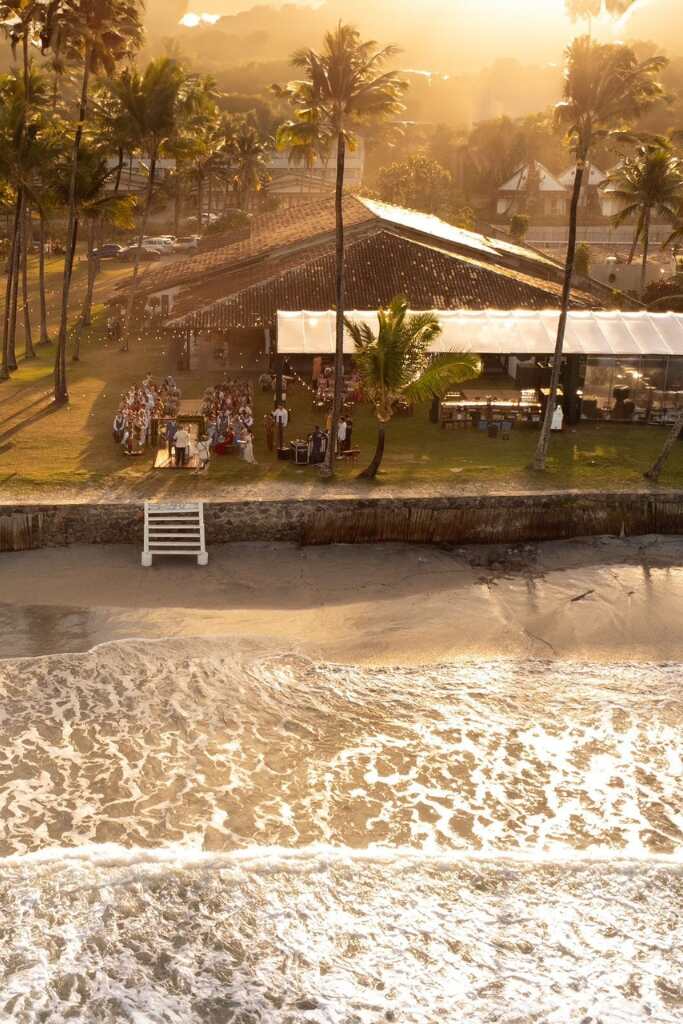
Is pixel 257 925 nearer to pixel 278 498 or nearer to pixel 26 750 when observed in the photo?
pixel 26 750

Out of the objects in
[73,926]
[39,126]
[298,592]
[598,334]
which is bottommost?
[73,926]

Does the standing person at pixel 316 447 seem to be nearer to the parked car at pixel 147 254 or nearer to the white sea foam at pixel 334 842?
the white sea foam at pixel 334 842

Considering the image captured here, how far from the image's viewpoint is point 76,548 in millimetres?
20969

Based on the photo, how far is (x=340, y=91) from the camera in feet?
70.2

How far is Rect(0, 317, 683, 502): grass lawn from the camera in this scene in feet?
73.4

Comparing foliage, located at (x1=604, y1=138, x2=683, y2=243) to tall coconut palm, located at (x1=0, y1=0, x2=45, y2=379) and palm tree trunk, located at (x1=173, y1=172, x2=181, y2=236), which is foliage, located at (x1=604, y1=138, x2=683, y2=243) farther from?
palm tree trunk, located at (x1=173, y1=172, x2=181, y2=236)

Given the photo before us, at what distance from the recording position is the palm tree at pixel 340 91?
21109 millimetres

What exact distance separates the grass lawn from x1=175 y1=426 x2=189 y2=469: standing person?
20.9 inches

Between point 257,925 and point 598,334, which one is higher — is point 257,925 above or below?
below

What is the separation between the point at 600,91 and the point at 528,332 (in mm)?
8951

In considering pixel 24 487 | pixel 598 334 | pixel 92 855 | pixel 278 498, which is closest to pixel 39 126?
pixel 24 487

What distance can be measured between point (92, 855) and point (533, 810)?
610cm

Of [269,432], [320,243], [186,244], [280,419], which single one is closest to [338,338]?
[280,419]

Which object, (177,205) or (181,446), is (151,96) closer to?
(181,446)
